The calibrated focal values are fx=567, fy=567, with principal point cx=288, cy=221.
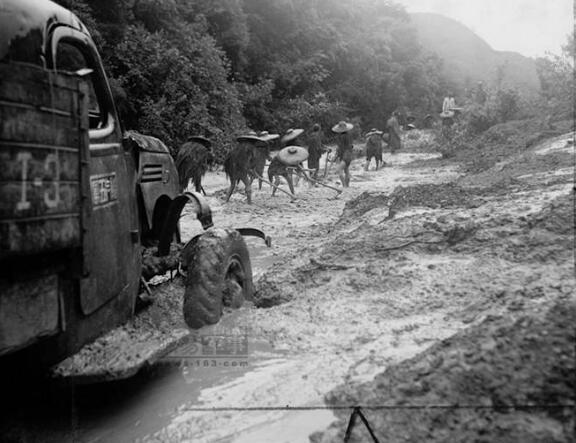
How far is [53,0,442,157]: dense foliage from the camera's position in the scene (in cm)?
1616

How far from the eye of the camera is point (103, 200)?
274 centimetres

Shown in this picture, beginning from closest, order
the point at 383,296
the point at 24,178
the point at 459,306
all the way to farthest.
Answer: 1. the point at 24,178
2. the point at 459,306
3. the point at 383,296

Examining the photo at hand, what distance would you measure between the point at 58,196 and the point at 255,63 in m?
26.2

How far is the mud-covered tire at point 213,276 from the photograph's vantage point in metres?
3.51

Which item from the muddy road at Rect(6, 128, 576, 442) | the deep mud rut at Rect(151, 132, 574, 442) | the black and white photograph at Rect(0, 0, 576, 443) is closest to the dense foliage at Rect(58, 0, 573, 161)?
the black and white photograph at Rect(0, 0, 576, 443)

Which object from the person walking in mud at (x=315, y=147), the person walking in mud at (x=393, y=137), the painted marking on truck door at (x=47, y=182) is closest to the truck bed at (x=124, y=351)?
the painted marking on truck door at (x=47, y=182)

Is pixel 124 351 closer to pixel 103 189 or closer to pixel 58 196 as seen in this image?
pixel 103 189

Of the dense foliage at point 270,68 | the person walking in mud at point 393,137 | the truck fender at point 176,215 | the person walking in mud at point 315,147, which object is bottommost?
the truck fender at point 176,215

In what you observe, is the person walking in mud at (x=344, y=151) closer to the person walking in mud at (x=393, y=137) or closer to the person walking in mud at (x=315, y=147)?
the person walking in mud at (x=315, y=147)

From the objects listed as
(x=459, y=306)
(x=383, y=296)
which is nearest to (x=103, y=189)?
(x=383, y=296)

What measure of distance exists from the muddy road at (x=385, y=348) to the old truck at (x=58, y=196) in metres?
0.44

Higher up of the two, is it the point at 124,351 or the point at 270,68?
the point at 270,68

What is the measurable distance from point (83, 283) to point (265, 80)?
23478mm

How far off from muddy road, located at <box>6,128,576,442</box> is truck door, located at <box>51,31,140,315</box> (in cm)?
55
